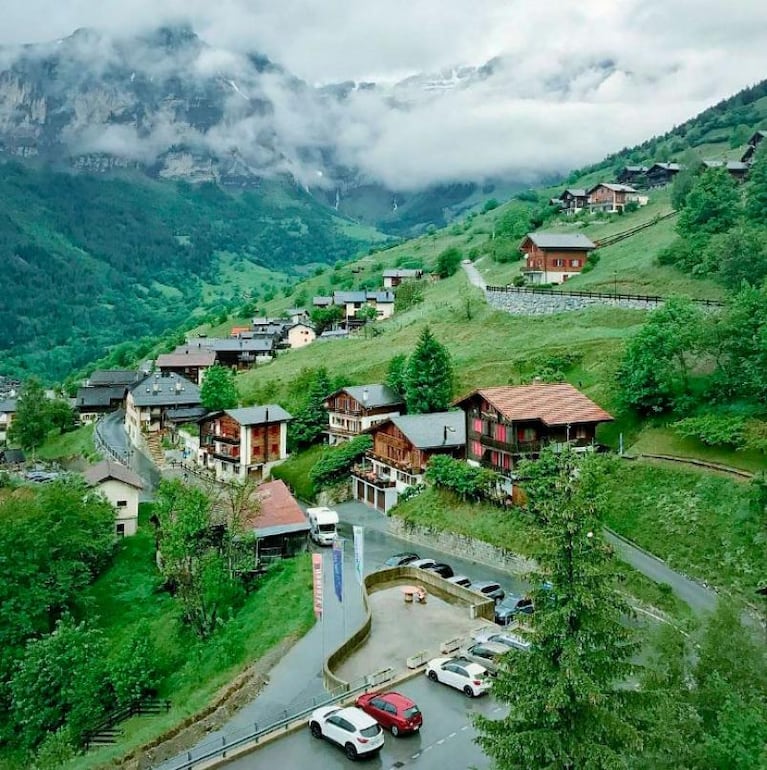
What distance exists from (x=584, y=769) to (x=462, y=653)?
46.4 feet

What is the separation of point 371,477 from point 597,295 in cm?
3800

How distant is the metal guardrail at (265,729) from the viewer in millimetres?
24283

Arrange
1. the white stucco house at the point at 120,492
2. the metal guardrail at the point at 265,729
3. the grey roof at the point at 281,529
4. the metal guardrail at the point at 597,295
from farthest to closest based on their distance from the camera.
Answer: the metal guardrail at the point at 597,295
the white stucco house at the point at 120,492
the grey roof at the point at 281,529
the metal guardrail at the point at 265,729

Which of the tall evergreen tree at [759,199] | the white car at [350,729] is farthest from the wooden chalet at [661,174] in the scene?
the white car at [350,729]

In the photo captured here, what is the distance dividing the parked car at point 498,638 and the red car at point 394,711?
21.3 feet

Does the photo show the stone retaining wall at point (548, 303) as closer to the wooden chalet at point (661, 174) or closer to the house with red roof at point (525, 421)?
the house with red roof at point (525, 421)

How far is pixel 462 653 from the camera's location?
3152 centimetres

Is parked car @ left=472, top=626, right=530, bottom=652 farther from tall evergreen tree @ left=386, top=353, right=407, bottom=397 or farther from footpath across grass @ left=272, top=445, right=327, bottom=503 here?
tall evergreen tree @ left=386, top=353, right=407, bottom=397

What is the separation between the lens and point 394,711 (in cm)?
2588

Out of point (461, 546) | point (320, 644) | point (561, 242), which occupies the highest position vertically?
point (561, 242)

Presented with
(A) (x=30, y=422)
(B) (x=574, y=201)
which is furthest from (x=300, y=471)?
(B) (x=574, y=201)

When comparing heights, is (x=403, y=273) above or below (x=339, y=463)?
above

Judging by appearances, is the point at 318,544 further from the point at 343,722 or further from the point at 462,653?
the point at 343,722

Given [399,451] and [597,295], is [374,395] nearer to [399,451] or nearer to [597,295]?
[399,451]
